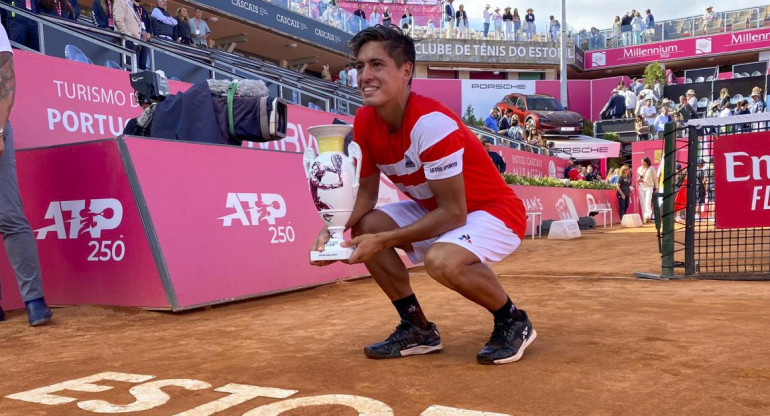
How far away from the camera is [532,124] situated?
83.7ft

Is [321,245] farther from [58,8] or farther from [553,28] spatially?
[553,28]

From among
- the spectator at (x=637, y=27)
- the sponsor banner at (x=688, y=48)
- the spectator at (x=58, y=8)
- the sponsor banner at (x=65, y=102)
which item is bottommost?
the sponsor banner at (x=65, y=102)

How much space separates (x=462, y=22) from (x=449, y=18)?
31.3 inches

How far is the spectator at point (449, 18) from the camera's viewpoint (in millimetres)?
35391

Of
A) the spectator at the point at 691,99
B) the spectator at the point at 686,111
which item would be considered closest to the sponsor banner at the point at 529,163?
the spectator at the point at 686,111

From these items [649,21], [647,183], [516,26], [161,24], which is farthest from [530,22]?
[161,24]

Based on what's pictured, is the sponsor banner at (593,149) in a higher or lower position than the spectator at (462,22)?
lower

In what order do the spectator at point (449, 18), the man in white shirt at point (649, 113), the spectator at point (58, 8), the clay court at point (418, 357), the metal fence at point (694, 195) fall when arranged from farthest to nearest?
the spectator at point (449, 18)
the man in white shirt at point (649, 113)
the spectator at point (58, 8)
the metal fence at point (694, 195)
the clay court at point (418, 357)

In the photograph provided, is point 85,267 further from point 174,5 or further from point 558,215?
point 174,5

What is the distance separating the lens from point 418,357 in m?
3.11

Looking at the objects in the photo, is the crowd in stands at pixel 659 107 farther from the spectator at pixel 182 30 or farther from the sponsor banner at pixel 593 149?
the spectator at pixel 182 30

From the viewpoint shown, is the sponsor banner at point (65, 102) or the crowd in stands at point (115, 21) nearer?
the sponsor banner at point (65, 102)

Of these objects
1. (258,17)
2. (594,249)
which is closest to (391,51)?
(594,249)

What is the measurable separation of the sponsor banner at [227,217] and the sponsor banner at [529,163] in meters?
11.1
